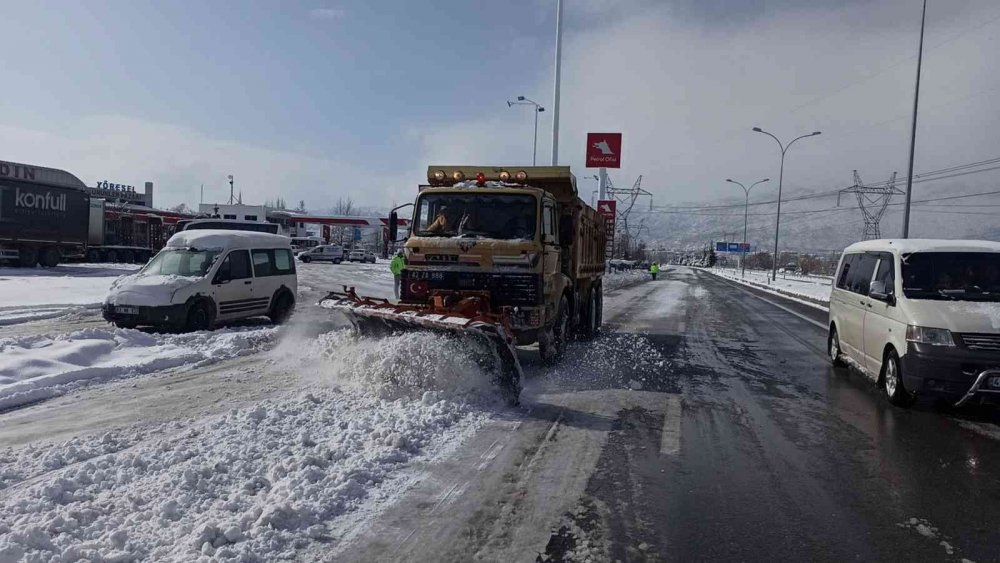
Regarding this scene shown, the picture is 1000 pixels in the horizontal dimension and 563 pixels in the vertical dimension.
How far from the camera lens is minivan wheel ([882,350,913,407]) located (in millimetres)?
7509

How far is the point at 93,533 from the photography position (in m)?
3.70

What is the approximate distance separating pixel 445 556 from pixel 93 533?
204 cm

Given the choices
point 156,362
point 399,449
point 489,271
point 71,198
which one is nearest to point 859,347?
point 489,271

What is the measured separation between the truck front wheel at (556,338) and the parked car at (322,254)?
46.8 meters

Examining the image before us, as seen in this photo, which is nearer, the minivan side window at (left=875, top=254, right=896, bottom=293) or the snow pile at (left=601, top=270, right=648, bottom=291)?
the minivan side window at (left=875, top=254, right=896, bottom=293)

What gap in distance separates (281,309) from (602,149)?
16.0 metres

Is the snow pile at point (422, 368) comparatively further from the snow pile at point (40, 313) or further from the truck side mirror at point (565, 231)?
the snow pile at point (40, 313)

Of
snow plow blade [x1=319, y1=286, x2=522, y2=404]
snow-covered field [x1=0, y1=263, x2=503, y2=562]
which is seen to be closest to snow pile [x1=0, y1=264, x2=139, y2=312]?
snow-covered field [x1=0, y1=263, x2=503, y2=562]

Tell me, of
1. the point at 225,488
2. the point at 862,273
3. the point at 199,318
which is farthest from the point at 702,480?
the point at 199,318

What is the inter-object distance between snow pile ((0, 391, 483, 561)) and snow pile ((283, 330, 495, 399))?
729mm

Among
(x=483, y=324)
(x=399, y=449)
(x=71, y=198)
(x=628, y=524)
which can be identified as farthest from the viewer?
(x=71, y=198)

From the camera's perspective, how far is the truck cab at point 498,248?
8352 mm

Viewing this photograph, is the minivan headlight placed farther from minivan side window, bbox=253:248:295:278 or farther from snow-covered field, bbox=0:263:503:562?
minivan side window, bbox=253:248:295:278

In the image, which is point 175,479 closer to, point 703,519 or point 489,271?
point 703,519
